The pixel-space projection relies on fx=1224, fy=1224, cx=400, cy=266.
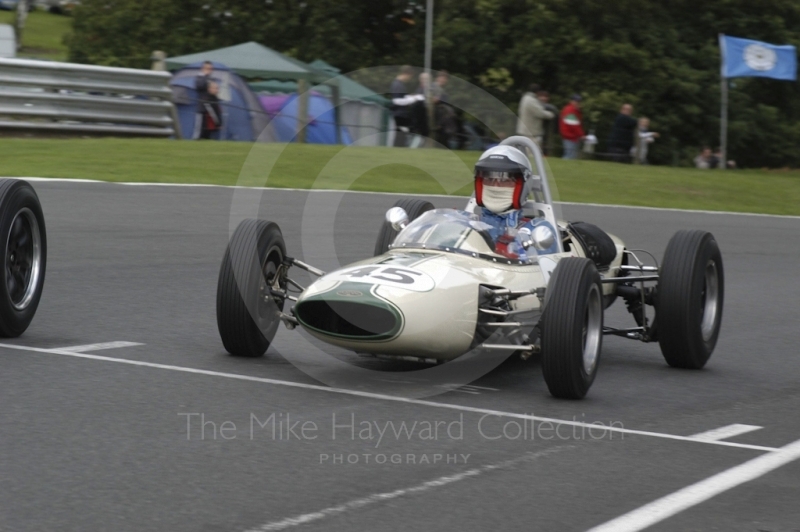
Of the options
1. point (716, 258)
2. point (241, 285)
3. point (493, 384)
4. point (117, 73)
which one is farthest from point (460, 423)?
point (117, 73)

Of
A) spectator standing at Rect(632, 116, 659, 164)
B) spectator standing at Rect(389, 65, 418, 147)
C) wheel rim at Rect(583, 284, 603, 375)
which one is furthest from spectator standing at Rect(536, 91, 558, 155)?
wheel rim at Rect(583, 284, 603, 375)

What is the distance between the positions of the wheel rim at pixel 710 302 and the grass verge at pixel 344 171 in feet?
29.5

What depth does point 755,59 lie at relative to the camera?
28.5 meters

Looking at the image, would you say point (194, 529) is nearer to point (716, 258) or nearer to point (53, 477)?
point (53, 477)

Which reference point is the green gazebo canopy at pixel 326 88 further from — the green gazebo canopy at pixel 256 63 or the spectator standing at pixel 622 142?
the spectator standing at pixel 622 142

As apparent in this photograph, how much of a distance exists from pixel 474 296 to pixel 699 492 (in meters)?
2.02

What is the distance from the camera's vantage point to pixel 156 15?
130ft

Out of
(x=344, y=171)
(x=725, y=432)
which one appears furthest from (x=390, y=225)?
(x=344, y=171)

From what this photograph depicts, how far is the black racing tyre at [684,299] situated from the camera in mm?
7707

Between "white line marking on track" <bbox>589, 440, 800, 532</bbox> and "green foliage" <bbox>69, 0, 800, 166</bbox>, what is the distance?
29.8 m

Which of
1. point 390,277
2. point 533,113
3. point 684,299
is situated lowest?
point 684,299

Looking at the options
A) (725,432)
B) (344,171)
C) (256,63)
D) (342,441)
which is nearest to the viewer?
(342,441)

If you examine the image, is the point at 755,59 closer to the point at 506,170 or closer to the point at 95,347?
the point at 506,170

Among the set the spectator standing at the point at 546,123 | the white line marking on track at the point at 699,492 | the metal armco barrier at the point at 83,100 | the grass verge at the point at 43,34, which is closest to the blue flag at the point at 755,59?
the spectator standing at the point at 546,123
